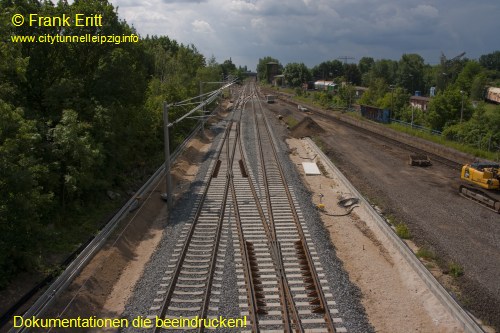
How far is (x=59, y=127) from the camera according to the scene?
715 inches

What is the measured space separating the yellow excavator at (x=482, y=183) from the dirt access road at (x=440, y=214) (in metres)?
0.43

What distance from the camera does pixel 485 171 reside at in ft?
80.5

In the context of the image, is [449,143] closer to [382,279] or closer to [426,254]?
[426,254]

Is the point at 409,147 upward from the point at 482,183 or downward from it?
upward

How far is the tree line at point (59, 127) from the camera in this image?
534 inches

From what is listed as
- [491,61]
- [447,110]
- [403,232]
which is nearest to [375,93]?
[447,110]

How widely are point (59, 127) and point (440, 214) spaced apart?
61.3ft

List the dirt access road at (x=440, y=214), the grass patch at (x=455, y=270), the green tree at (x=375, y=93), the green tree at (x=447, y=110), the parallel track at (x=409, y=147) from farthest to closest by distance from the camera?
the green tree at (x=375, y=93) → the green tree at (x=447, y=110) → the parallel track at (x=409, y=147) → the grass patch at (x=455, y=270) → the dirt access road at (x=440, y=214)

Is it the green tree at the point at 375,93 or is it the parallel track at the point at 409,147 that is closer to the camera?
the parallel track at the point at 409,147

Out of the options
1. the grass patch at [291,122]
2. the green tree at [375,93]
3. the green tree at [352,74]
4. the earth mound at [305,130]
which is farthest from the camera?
the green tree at [352,74]

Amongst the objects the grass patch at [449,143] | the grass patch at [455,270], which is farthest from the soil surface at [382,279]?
the grass patch at [449,143]

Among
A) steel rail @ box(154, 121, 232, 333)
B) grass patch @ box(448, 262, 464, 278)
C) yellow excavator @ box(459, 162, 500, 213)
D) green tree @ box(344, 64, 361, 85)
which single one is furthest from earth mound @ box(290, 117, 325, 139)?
green tree @ box(344, 64, 361, 85)

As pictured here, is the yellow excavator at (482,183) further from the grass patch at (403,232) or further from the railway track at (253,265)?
the railway track at (253,265)

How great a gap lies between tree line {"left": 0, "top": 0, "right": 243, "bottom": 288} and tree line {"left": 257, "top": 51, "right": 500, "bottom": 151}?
102 ft
